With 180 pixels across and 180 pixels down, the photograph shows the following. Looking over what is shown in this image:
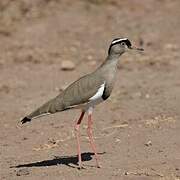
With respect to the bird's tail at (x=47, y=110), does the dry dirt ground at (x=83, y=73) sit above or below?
below

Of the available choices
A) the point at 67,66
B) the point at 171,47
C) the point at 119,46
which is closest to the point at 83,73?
the point at 67,66

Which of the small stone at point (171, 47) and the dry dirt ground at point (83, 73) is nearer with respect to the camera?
the dry dirt ground at point (83, 73)

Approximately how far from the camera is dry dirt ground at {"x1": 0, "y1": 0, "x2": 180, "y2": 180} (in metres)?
7.99

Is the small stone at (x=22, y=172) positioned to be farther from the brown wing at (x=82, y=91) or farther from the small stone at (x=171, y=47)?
the small stone at (x=171, y=47)

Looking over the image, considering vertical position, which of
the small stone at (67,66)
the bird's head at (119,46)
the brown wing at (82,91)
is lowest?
the small stone at (67,66)

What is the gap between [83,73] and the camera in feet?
42.5

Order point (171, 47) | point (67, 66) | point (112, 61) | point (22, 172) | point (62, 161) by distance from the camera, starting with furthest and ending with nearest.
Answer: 1. point (171, 47)
2. point (67, 66)
3. point (62, 161)
4. point (112, 61)
5. point (22, 172)

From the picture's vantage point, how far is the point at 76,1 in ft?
53.7

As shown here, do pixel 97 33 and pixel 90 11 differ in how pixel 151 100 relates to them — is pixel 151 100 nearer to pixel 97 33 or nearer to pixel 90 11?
pixel 97 33

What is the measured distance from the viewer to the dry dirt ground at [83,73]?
7988 millimetres

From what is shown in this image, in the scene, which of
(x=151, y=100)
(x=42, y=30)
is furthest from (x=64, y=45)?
(x=151, y=100)

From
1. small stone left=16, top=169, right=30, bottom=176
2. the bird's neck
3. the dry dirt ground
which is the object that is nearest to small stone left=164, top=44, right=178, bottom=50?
the dry dirt ground

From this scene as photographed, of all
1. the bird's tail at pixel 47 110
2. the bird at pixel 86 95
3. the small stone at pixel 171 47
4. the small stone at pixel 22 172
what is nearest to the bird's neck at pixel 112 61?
the bird at pixel 86 95

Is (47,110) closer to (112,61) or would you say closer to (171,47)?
(112,61)
